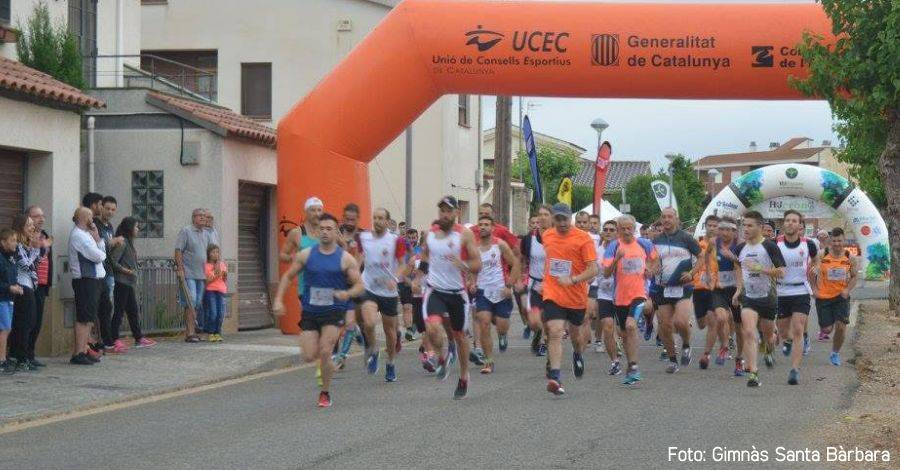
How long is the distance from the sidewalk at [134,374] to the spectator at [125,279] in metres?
0.38

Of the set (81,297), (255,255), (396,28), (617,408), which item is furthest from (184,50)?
(617,408)

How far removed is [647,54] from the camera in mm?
17594

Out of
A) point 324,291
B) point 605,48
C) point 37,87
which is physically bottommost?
point 324,291

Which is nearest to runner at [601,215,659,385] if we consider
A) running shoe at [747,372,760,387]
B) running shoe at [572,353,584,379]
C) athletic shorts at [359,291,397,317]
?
running shoe at [572,353,584,379]

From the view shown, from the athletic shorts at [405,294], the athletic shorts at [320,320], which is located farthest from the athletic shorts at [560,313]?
the athletic shorts at [405,294]

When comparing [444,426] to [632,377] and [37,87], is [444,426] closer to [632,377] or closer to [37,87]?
[632,377]

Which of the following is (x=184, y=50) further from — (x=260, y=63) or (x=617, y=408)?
(x=617, y=408)

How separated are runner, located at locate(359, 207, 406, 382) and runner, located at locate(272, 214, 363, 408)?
2.46 m

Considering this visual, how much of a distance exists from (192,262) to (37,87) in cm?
359

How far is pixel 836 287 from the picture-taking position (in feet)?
54.7

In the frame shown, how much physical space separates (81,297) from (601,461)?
8.24 metres

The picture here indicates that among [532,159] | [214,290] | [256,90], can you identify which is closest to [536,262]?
[214,290]

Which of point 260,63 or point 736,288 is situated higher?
point 260,63

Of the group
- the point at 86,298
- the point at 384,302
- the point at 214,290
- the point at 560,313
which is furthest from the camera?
the point at 214,290
